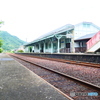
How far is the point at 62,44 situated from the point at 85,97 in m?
21.2

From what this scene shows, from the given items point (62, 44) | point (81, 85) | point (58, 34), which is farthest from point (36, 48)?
point (81, 85)

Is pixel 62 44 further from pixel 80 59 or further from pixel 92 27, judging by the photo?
pixel 80 59

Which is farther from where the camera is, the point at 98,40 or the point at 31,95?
the point at 98,40

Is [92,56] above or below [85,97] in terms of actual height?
above

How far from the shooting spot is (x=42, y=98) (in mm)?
2604

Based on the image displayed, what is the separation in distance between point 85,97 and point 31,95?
50.5 inches

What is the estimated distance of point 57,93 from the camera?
9.46 ft

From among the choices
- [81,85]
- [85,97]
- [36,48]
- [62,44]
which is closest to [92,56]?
[81,85]

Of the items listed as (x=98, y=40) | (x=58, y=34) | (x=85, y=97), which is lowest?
(x=85, y=97)

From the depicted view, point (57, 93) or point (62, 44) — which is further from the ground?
point (62, 44)

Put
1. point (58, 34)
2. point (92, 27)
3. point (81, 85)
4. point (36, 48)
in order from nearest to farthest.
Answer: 1. point (81, 85)
2. point (58, 34)
3. point (92, 27)
4. point (36, 48)

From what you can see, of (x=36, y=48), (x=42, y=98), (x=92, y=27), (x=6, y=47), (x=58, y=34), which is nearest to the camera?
(x=42, y=98)

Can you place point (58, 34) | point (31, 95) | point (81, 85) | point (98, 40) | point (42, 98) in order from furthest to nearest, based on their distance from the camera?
point (58, 34)
point (98, 40)
point (81, 85)
point (31, 95)
point (42, 98)

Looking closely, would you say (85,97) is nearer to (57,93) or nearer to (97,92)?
(97,92)
